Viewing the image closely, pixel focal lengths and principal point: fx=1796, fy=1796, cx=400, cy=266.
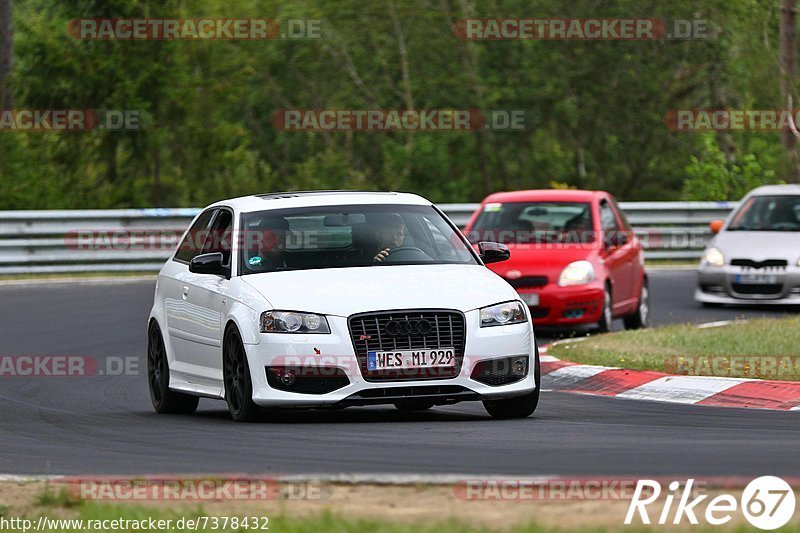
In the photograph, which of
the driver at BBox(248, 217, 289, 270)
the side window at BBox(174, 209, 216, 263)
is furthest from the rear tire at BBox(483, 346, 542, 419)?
the side window at BBox(174, 209, 216, 263)

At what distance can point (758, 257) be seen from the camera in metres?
22.2

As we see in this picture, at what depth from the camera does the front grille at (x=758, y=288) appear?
21969mm

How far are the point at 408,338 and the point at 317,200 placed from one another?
1.89 meters

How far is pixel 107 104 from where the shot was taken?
34.4 m

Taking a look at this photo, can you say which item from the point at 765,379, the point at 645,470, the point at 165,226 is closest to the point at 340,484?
the point at 645,470

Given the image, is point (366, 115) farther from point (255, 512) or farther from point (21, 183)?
point (255, 512)

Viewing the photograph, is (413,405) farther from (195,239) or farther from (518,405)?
(195,239)

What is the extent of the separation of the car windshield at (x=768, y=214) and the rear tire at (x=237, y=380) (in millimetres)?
12626

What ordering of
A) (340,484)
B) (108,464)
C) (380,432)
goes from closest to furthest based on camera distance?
(340,484), (108,464), (380,432)

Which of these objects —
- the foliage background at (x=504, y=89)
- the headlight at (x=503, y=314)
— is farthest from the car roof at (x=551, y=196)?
the foliage background at (x=504, y=89)

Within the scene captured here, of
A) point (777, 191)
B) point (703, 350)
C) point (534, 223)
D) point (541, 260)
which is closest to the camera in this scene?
point (703, 350)

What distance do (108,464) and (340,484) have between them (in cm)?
172

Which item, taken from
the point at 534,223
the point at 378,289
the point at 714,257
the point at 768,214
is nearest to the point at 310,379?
the point at 378,289

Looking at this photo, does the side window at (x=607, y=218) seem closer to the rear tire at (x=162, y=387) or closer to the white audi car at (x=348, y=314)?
the white audi car at (x=348, y=314)
